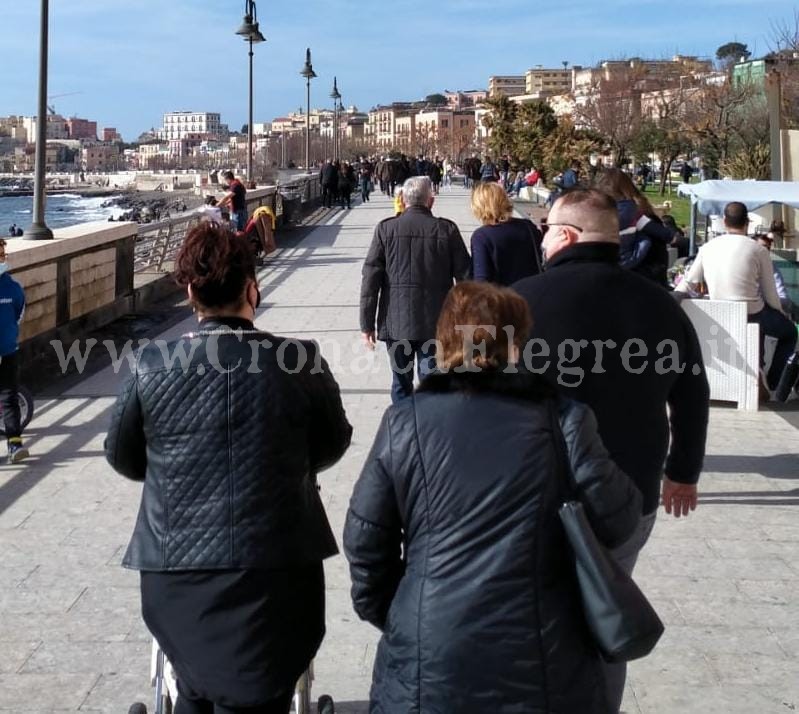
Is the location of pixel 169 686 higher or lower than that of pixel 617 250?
lower

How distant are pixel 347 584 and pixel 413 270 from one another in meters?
2.68

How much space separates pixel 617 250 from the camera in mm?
3955

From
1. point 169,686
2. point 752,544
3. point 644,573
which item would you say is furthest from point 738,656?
point 169,686

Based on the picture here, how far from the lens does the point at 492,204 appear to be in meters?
7.76

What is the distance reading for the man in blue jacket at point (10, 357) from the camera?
802 centimetres

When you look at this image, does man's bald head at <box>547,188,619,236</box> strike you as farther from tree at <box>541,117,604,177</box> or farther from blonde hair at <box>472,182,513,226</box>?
A: tree at <box>541,117,604,177</box>

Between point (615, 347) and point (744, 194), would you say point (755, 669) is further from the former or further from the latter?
point (744, 194)

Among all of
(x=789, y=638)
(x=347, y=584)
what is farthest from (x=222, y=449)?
(x=789, y=638)

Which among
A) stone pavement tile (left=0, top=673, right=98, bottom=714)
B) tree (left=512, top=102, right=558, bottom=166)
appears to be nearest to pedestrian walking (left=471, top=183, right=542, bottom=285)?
Answer: stone pavement tile (left=0, top=673, right=98, bottom=714)

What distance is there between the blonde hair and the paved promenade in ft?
6.06

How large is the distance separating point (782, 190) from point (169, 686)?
39.3 ft

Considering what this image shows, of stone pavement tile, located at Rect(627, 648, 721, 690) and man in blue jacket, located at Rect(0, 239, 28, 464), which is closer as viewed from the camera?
stone pavement tile, located at Rect(627, 648, 721, 690)

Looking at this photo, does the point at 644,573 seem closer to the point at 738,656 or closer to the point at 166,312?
the point at 738,656

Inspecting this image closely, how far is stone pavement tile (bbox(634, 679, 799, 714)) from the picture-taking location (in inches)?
178
